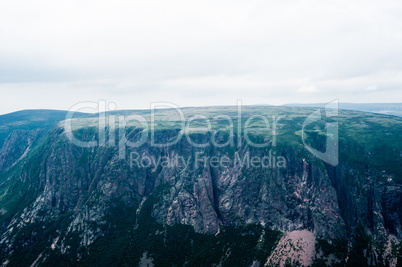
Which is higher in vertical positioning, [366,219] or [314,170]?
[314,170]

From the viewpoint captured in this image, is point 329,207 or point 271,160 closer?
point 329,207

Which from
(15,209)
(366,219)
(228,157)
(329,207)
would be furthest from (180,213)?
(15,209)

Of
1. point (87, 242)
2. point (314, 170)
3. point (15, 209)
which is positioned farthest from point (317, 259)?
point (15, 209)

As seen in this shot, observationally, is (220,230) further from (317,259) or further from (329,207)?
(329,207)

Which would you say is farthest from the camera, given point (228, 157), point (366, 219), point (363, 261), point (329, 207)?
point (228, 157)

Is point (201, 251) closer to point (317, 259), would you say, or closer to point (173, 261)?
point (173, 261)

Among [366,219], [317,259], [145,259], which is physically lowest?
[145,259]

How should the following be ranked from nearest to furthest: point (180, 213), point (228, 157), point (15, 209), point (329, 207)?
1. point (329, 207)
2. point (180, 213)
3. point (15, 209)
4. point (228, 157)
